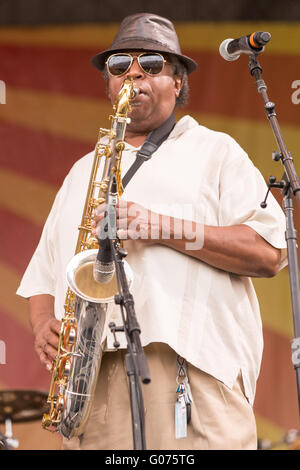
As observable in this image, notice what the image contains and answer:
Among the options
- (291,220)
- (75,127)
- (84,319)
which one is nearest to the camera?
(291,220)

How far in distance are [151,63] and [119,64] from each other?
131mm

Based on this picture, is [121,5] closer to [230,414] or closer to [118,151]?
[118,151]

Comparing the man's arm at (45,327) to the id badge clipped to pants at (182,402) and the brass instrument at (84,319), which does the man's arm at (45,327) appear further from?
the id badge clipped to pants at (182,402)

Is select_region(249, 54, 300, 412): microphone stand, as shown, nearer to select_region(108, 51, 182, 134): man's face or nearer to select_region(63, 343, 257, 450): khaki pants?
select_region(63, 343, 257, 450): khaki pants

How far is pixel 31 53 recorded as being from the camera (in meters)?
4.57

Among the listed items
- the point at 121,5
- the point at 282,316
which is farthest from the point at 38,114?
the point at 282,316

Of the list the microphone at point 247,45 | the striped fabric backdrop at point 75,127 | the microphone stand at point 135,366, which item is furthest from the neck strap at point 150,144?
the striped fabric backdrop at point 75,127

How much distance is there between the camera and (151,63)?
119 inches

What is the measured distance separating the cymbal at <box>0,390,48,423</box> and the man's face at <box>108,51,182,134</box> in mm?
1804

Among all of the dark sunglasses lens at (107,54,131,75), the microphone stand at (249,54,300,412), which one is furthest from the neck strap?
the microphone stand at (249,54,300,412)

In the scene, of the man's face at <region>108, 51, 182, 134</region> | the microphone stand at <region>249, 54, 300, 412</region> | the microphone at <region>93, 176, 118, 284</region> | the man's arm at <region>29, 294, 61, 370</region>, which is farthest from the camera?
the man's face at <region>108, 51, 182, 134</region>

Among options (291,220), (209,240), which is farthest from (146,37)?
(291,220)

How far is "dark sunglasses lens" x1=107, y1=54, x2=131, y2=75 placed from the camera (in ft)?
9.94

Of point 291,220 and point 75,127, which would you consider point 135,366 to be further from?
point 75,127
